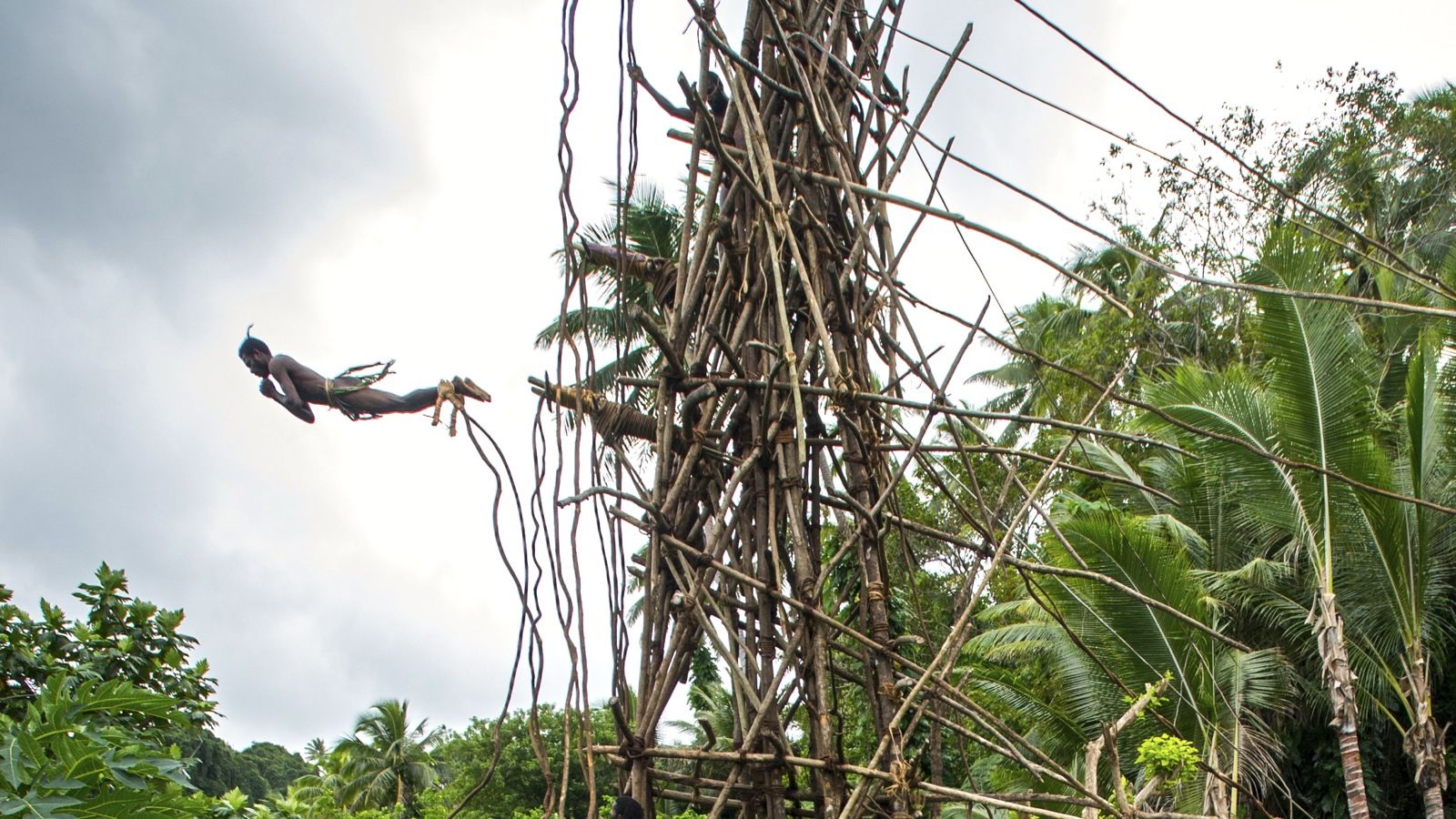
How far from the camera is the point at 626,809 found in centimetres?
182

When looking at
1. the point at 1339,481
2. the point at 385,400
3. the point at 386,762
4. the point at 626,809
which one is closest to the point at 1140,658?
the point at 1339,481

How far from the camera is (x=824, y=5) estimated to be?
2.31m

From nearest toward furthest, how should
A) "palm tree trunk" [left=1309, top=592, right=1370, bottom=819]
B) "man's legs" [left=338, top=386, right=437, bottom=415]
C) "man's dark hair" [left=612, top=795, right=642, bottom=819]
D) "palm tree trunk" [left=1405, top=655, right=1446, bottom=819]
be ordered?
"man's dark hair" [left=612, top=795, right=642, bottom=819]
"man's legs" [left=338, top=386, right=437, bottom=415]
"palm tree trunk" [left=1309, top=592, right=1370, bottom=819]
"palm tree trunk" [left=1405, top=655, right=1446, bottom=819]

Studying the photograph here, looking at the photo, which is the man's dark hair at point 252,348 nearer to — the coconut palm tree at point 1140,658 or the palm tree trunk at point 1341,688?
the coconut palm tree at point 1140,658

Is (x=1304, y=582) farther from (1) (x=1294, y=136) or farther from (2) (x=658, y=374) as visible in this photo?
(2) (x=658, y=374)

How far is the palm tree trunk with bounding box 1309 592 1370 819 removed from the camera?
7.67 m

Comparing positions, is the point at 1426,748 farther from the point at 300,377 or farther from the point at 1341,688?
the point at 300,377

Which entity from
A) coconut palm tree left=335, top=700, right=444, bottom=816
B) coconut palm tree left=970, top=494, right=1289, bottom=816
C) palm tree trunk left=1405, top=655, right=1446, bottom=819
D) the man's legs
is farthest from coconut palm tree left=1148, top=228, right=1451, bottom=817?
coconut palm tree left=335, top=700, right=444, bottom=816

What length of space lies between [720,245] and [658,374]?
291 mm

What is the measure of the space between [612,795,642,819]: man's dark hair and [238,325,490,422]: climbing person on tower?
0.71m

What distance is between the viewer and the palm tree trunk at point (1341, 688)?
7.67 metres

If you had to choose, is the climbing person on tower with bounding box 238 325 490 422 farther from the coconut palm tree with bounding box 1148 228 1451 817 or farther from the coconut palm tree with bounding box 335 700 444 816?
the coconut palm tree with bounding box 335 700 444 816

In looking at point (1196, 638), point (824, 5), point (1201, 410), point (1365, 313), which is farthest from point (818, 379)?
point (1365, 313)

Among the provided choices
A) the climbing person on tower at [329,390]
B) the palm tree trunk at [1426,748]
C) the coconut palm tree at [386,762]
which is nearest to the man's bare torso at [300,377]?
the climbing person on tower at [329,390]
